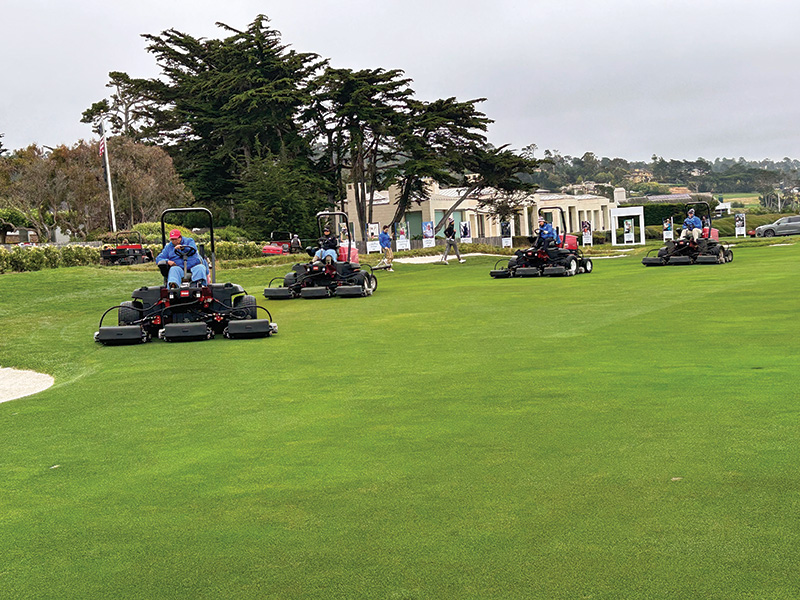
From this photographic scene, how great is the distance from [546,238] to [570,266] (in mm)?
1000

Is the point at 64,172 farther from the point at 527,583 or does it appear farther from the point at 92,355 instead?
the point at 527,583

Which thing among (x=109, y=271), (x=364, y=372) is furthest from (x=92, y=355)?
(x=109, y=271)

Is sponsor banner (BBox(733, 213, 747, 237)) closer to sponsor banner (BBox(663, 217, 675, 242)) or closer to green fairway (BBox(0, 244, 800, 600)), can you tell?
sponsor banner (BBox(663, 217, 675, 242))

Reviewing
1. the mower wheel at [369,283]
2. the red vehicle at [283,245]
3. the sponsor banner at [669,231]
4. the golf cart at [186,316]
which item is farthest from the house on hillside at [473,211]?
the golf cart at [186,316]

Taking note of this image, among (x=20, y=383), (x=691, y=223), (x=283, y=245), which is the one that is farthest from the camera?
(x=283, y=245)

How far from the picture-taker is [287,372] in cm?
940

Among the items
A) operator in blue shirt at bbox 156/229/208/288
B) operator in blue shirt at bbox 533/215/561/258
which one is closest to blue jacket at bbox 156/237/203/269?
operator in blue shirt at bbox 156/229/208/288

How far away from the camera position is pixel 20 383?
9.85m

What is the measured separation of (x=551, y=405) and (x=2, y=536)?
13.1ft

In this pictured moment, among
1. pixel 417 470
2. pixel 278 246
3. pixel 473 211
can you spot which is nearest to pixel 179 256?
pixel 417 470

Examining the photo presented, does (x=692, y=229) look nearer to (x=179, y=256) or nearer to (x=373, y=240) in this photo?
(x=179, y=256)

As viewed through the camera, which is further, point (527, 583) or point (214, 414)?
point (214, 414)

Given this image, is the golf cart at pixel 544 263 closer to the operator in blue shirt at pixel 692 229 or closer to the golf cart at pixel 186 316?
the operator in blue shirt at pixel 692 229

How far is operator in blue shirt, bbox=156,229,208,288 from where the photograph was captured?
524 inches
